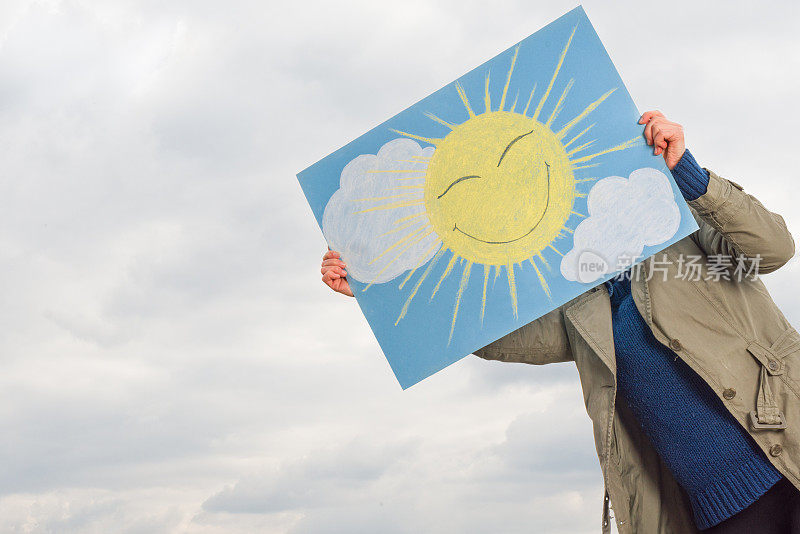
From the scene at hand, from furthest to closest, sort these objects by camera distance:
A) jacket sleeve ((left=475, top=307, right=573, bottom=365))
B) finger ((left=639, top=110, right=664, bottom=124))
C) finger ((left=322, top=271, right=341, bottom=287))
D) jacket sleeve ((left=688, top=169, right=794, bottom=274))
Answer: jacket sleeve ((left=475, top=307, right=573, bottom=365)) < finger ((left=322, top=271, right=341, bottom=287)) < finger ((left=639, top=110, right=664, bottom=124)) < jacket sleeve ((left=688, top=169, right=794, bottom=274))

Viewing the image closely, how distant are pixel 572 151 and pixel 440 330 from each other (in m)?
0.80

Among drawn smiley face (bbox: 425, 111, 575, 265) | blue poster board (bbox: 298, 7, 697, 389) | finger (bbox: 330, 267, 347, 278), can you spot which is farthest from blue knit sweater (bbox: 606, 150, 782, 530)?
finger (bbox: 330, 267, 347, 278)

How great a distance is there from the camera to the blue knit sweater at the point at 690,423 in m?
2.59

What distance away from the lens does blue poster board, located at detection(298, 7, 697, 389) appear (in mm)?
2664

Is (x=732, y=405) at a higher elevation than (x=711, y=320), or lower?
lower

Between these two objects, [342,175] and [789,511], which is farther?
[342,175]

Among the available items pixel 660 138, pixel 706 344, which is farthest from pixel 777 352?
pixel 660 138

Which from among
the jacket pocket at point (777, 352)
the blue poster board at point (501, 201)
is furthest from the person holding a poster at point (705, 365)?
the blue poster board at point (501, 201)

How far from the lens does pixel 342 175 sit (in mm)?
2918

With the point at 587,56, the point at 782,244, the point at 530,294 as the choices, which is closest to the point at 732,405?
the point at 782,244

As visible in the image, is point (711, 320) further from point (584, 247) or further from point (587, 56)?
point (587, 56)

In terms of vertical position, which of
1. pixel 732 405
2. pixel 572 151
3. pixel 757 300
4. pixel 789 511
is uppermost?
pixel 572 151

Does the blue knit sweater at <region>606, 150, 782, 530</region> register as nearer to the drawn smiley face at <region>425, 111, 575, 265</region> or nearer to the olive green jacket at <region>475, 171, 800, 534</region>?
the olive green jacket at <region>475, 171, 800, 534</region>

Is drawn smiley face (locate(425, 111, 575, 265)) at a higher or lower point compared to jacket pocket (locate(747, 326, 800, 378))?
higher
